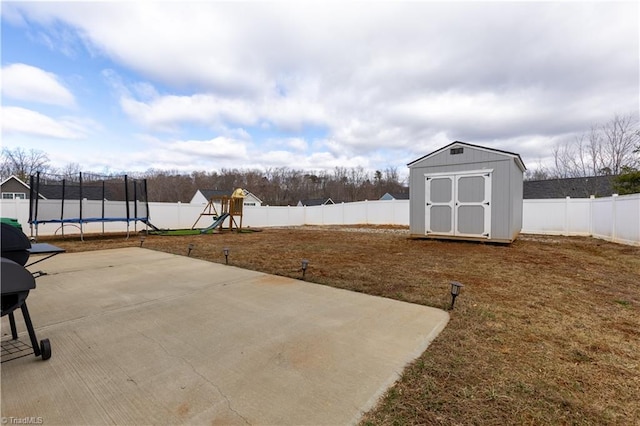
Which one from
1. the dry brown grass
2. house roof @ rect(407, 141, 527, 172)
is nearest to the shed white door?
house roof @ rect(407, 141, 527, 172)

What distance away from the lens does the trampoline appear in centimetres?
1008

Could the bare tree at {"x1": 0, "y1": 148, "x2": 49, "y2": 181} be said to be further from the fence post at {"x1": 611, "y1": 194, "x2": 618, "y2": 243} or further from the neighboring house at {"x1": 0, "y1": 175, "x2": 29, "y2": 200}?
the fence post at {"x1": 611, "y1": 194, "x2": 618, "y2": 243}

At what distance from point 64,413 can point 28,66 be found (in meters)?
8.93

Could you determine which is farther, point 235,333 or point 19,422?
point 235,333

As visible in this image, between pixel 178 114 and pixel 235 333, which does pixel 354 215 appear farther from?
pixel 235 333

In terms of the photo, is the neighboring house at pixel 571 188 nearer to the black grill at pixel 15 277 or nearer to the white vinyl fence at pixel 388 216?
the white vinyl fence at pixel 388 216

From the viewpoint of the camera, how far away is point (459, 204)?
8.66 meters

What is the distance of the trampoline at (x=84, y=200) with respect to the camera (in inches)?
397

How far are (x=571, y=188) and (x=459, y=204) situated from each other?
15620mm

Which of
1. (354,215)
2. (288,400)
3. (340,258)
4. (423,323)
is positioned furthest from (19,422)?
(354,215)

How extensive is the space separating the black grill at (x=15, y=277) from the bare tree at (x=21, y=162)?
33512 mm

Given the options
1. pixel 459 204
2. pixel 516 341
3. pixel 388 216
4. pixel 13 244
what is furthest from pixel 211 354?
pixel 388 216

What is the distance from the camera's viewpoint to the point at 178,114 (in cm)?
1274

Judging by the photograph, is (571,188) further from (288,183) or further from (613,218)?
(288,183)
